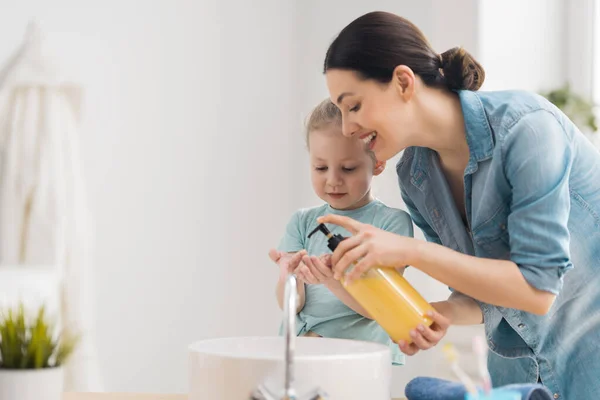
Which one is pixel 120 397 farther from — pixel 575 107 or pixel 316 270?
pixel 575 107

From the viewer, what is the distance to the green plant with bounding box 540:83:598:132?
2.70 m

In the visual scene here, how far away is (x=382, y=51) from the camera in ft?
3.83

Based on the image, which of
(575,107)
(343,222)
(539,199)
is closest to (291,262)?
(343,222)

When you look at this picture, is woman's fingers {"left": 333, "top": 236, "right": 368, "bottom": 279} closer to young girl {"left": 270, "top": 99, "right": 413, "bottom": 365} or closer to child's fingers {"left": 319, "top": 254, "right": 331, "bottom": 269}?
child's fingers {"left": 319, "top": 254, "right": 331, "bottom": 269}

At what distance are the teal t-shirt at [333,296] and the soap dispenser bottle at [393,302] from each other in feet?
0.98

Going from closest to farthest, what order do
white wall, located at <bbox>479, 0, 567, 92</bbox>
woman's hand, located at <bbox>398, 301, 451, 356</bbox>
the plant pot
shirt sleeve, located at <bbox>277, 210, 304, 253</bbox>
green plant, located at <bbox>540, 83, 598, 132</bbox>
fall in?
the plant pot
woman's hand, located at <bbox>398, 301, 451, 356</bbox>
shirt sleeve, located at <bbox>277, 210, 304, 253</bbox>
green plant, located at <bbox>540, 83, 598, 132</bbox>
white wall, located at <bbox>479, 0, 567, 92</bbox>

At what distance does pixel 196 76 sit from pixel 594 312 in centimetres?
230

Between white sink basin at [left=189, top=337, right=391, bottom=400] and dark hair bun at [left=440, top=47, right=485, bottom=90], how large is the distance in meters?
0.55

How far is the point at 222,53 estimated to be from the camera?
326cm

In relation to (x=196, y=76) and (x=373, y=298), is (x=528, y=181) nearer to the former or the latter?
(x=373, y=298)


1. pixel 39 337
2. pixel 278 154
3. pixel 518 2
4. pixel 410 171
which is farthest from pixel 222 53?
pixel 39 337

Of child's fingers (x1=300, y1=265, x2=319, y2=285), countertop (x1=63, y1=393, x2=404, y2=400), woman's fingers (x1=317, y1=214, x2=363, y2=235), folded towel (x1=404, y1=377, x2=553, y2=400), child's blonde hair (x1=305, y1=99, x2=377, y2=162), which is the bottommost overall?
countertop (x1=63, y1=393, x2=404, y2=400)

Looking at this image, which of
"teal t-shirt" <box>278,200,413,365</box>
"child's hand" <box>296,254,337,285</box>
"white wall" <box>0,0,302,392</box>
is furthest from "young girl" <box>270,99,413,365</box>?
"white wall" <box>0,0,302,392</box>

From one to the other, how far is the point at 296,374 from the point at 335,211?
0.70 m
